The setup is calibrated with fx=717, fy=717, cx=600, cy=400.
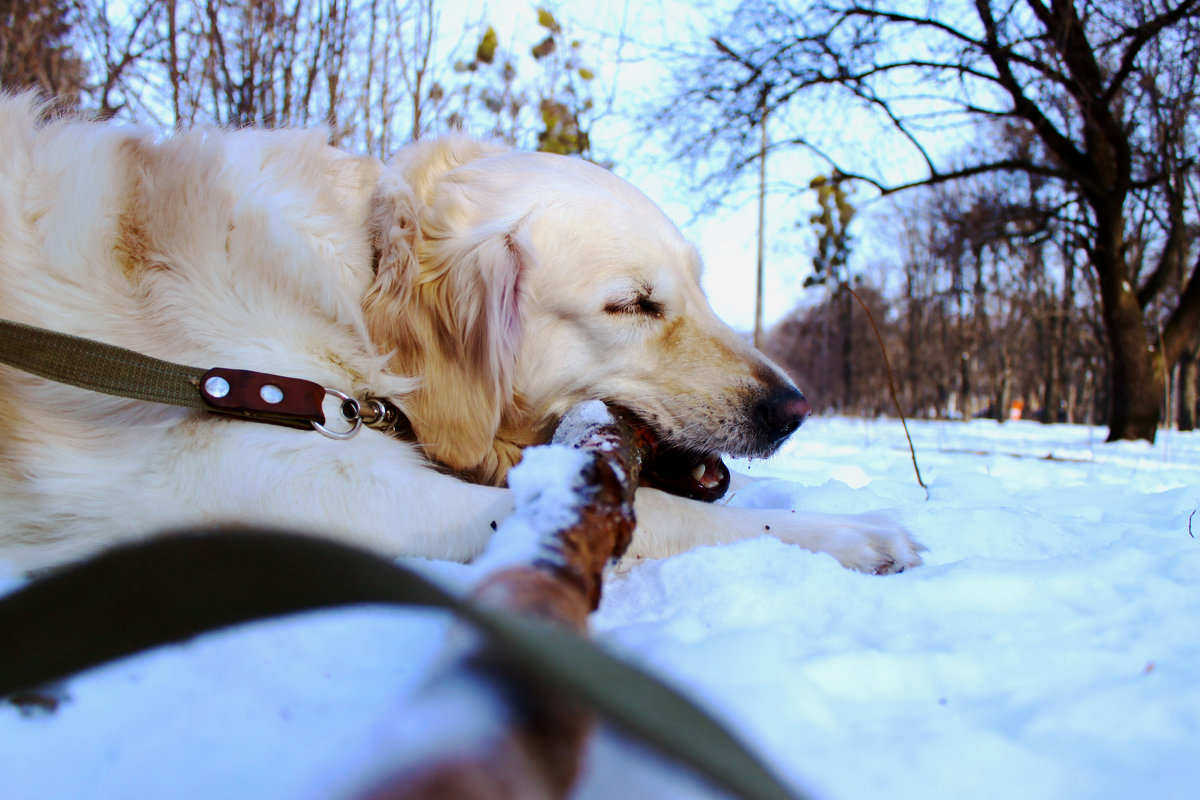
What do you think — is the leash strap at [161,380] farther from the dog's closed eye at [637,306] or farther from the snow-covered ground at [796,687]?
the dog's closed eye at [637,306]

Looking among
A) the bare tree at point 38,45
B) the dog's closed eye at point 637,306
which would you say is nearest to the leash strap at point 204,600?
the dog's closed eye at point 637,306

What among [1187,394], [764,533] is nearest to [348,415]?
[764,533]

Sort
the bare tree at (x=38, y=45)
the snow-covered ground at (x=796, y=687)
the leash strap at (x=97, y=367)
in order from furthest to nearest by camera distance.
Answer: the bare tree at (x=38, y=45) < the leash strap at (x=97, y=367) < the snow-covered ground at (x=796, y=687)

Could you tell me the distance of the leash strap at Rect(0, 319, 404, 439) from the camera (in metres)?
1.45

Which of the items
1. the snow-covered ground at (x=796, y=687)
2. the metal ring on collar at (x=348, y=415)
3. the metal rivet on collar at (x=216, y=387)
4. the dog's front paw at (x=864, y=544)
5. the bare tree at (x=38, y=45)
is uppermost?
the bare tree at (x=38, y=45)

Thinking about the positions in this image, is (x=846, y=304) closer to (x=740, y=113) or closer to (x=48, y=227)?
(x=740, y=113)

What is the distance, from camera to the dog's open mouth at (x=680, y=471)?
79.5 inches

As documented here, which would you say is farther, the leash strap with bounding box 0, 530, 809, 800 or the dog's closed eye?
the dog's closed eye

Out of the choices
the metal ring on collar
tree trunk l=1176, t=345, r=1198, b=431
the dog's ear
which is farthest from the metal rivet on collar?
tree trunk l=1176, t=345, r=1198, b=431

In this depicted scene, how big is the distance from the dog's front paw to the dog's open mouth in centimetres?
39

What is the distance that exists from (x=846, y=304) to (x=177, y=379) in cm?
3432

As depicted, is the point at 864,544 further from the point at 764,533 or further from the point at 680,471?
the point at 680,471

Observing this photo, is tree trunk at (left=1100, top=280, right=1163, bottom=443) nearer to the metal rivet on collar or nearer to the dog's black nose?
the dog's black nose

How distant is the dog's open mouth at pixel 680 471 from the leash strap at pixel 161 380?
81 centimetres
